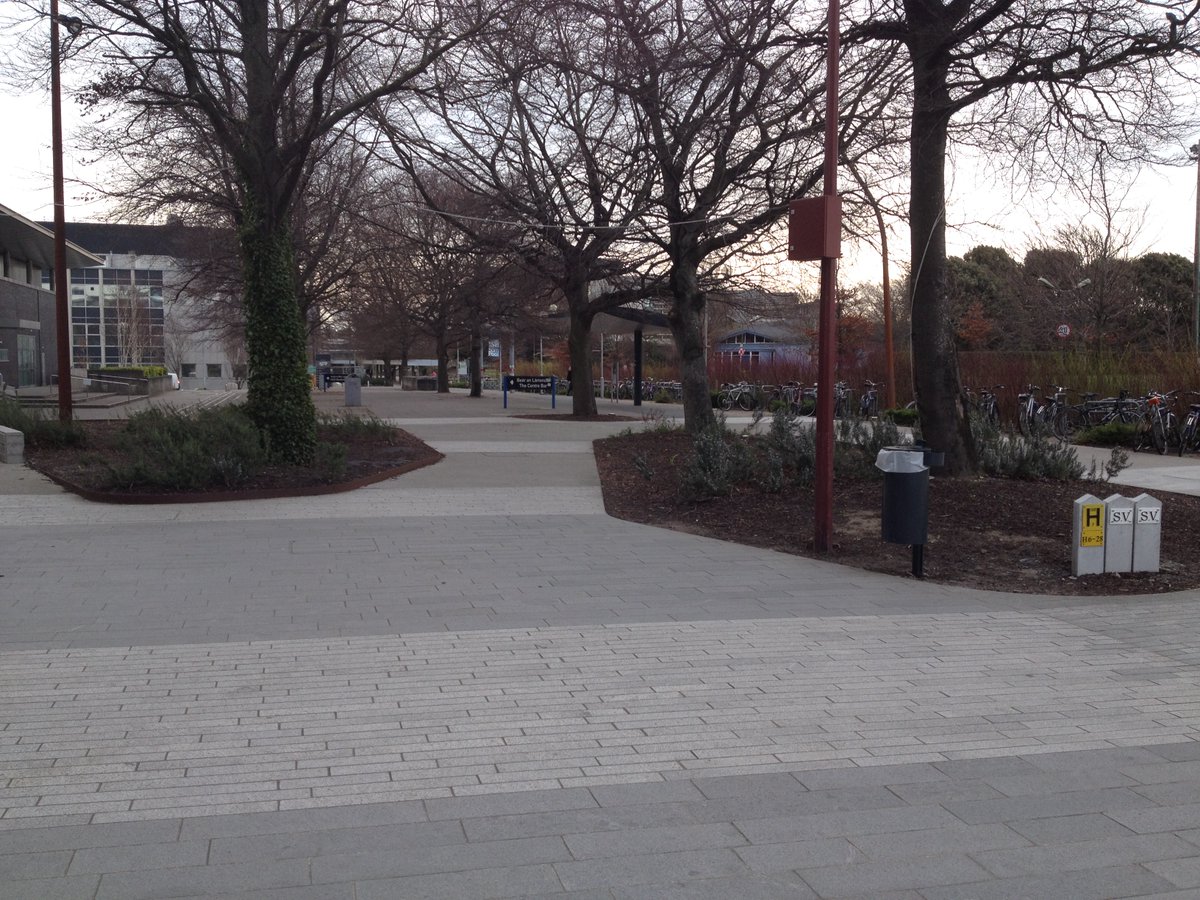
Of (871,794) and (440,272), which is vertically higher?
(440,272)

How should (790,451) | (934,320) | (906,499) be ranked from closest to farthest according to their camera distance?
(906,499) → (934,320) → (790,451)

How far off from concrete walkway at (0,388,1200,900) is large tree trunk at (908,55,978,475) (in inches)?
146

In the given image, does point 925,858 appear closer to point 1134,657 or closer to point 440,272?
point 1134,657

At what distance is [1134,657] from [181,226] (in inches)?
1107

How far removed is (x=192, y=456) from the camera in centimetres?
1356

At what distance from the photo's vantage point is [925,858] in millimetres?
3934

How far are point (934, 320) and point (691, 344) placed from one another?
6882mm

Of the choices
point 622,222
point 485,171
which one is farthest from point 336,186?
point 622,222

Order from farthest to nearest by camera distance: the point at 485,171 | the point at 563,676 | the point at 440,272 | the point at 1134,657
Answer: the point at 440,272
the point at 485,171
the point at 1134,657
the point at 563,676

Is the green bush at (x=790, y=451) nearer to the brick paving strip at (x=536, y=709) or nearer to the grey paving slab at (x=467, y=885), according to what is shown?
the brick paving strip at (x=536, y=709)

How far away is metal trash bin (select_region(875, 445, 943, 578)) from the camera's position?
29.0ft

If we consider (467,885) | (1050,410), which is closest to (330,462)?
(467,885)

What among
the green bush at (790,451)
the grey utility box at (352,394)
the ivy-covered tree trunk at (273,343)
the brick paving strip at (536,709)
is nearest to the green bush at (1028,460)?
the green bush at (790,451)

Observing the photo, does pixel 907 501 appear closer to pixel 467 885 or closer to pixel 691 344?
pixel 467 885
